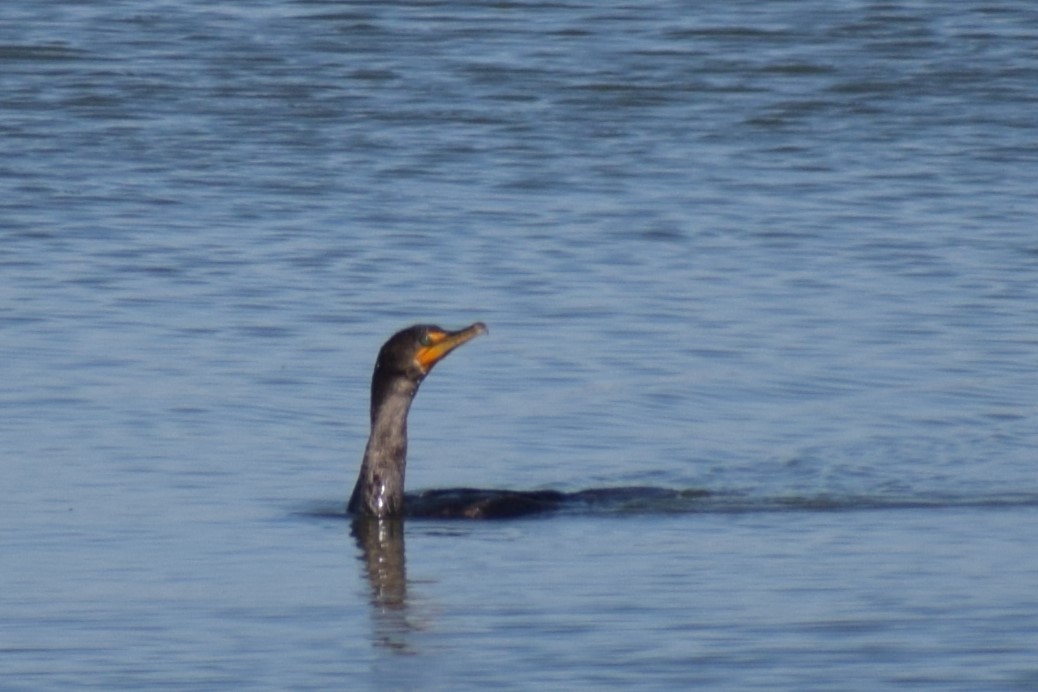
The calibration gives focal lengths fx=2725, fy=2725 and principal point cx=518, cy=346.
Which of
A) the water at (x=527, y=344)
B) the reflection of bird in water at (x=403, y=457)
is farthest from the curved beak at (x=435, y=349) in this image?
the water at (x=527, y=344)

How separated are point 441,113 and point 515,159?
2097mm

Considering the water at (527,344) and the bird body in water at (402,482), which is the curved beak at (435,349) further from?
the water at (527,344)

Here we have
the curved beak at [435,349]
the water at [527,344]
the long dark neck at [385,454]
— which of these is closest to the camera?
the water at [527,344]

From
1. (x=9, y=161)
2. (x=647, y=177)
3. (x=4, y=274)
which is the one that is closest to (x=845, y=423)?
(x=4, y=274)

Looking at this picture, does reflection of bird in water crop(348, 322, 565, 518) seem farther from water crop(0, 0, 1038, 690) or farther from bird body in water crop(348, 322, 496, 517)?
water crop(0, 0, 1038, 690)

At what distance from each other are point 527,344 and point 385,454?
2.60 m

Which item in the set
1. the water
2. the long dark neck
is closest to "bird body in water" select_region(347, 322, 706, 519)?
the long dark neck

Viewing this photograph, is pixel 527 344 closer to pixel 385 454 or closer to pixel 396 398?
pixel 396 398

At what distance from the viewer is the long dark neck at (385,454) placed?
385 inches

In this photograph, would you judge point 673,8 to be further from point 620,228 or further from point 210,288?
point 210,288

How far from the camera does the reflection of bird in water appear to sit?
9594 millimetres

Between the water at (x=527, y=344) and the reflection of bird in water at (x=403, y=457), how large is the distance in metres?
0.13

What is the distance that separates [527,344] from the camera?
12.4 meters

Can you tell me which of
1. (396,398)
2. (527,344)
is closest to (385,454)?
(396,398)
